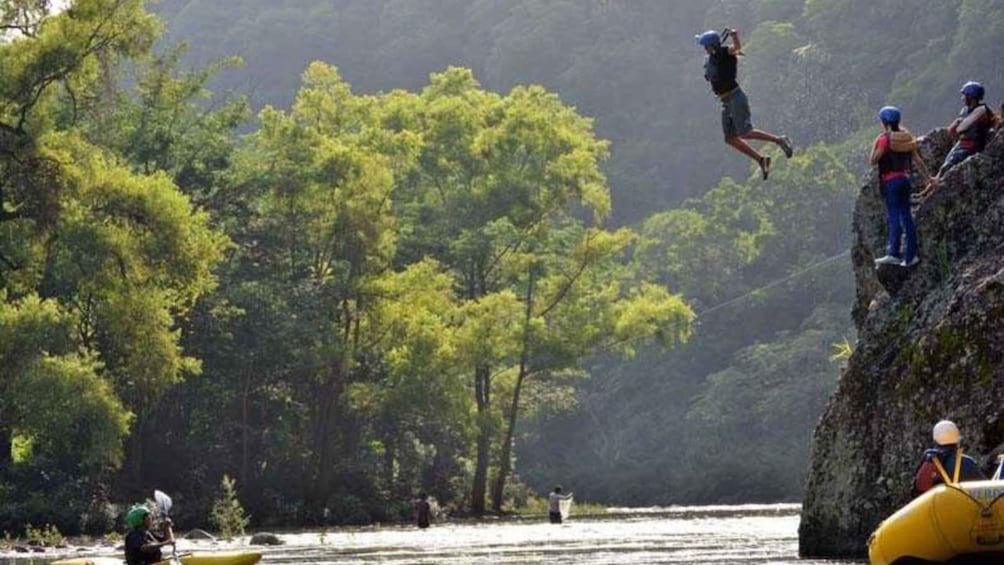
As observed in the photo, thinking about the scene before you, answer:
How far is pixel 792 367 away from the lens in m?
102

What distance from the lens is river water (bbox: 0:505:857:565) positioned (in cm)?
3088

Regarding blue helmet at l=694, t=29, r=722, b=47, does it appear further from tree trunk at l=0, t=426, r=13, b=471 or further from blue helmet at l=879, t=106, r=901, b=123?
tree trunk at l=0, t=426, r=13, b=471

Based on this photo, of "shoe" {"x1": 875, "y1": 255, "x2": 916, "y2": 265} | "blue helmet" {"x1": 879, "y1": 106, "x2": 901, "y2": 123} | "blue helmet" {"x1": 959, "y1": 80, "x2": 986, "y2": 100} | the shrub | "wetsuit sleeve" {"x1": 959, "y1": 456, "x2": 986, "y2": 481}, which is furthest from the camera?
the shrub

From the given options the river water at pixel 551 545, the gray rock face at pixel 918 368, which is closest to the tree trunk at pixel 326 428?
the river water at pixel 551 545

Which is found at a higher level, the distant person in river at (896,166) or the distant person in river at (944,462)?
the distant person in river at (896,166)

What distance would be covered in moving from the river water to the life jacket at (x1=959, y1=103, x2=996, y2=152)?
243 inches

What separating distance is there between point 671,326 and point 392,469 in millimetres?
12964

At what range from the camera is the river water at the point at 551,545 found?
30.9 meters

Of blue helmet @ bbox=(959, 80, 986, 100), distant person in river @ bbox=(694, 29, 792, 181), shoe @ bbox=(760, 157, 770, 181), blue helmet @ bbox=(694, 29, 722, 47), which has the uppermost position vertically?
blue helmet @ bbox=(959, 80, 986, 100)

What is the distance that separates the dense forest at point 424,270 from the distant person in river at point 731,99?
1090 inches

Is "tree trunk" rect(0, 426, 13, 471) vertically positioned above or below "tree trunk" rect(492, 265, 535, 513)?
below

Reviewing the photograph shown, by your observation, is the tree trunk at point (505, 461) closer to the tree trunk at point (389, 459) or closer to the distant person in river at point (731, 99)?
the tree trunk at point (389, 459)

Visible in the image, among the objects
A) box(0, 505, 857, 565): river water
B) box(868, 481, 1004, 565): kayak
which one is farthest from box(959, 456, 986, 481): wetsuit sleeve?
box(0, 505, 857, 565): river water

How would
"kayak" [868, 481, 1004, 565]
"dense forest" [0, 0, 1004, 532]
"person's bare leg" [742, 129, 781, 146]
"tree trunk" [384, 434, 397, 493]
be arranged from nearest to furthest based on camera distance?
"kayak" [868, 481, 1004, 565] < "person's bare leg" [742, 129, 781, 146] < "dense forest" [0, 0, 1004, 532] < "tree trunk" [384, 434, 397, 493]
